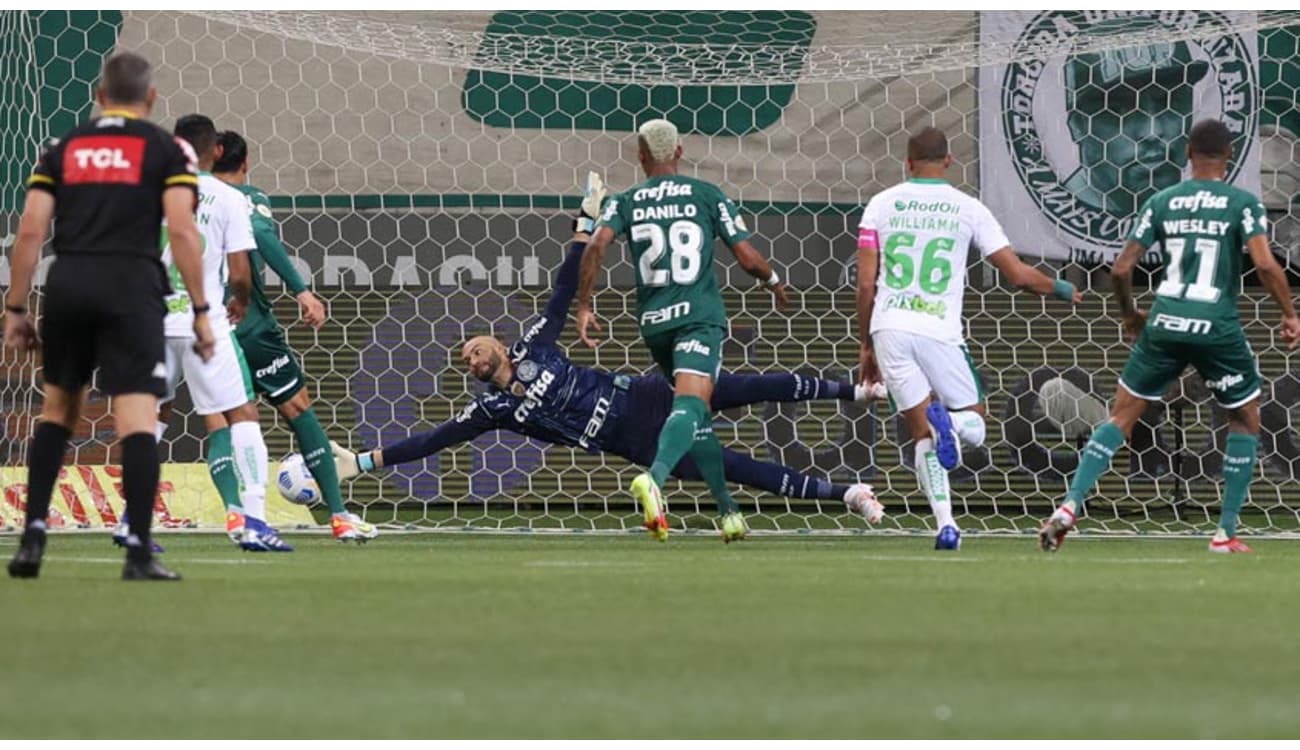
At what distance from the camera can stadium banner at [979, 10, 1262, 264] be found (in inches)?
498

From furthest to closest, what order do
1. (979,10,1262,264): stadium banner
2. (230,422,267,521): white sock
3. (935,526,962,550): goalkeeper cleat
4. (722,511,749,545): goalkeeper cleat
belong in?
(979,10,1262,264): stadium banner → (722,511,749,545): goalkeeper cleat → (935,526,962,550): goalkeeper cleat → (230,422,267,521): white sock

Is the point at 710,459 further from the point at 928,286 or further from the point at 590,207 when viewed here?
the point at 928,286

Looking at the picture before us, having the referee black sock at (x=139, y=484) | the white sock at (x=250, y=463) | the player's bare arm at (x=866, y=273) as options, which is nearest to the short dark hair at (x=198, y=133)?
the white sock at (x=250, y=463)

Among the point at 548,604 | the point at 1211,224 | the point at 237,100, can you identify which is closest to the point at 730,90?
the point at 237,100

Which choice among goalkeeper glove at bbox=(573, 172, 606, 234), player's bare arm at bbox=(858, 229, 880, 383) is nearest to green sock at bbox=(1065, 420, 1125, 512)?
player's bare arm at bbox=(858, 229, 880, 383)

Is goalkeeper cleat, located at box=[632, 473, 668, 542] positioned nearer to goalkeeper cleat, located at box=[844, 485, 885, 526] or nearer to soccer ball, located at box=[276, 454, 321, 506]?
goalkeeper cleat, located at box=[844, 485, 885, 526]

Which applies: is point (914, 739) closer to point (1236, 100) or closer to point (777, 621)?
point (777, 621)

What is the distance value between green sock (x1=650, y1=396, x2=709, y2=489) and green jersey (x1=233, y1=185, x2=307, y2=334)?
1.68 m

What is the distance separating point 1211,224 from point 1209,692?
5699mm

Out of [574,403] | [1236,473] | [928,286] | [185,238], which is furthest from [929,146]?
[185,238]

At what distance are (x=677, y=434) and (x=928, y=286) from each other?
126 centimetres
